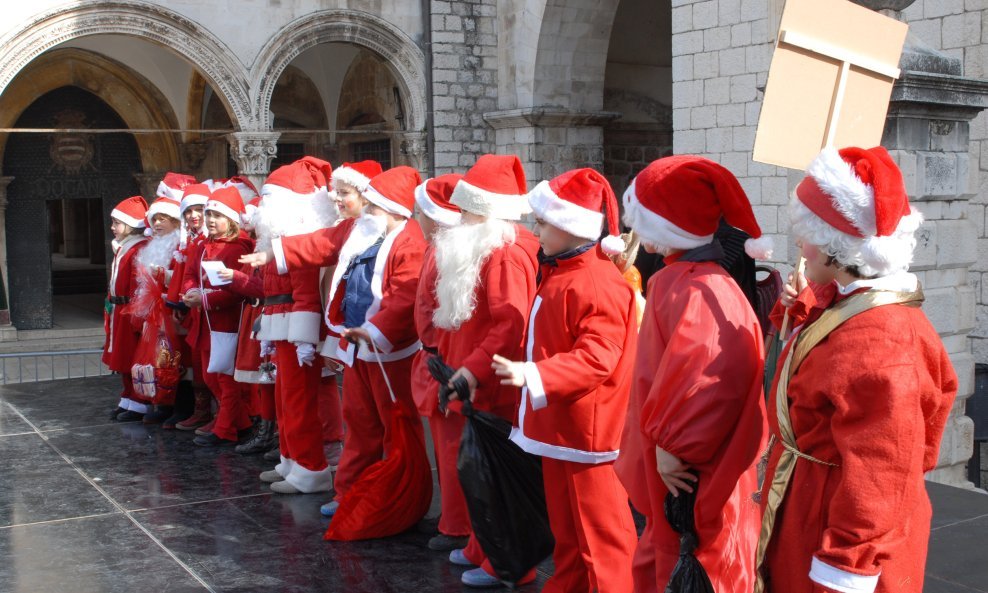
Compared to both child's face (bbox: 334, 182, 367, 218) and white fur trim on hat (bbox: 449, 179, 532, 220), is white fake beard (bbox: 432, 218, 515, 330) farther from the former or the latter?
child's face (bbox: 334, 182, 367, 218)

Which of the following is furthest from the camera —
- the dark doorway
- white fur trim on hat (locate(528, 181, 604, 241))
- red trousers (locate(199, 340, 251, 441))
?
the dark doorway

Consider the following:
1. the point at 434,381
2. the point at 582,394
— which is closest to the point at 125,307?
the point at 434,381

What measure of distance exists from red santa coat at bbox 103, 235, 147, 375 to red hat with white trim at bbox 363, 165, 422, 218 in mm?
3137

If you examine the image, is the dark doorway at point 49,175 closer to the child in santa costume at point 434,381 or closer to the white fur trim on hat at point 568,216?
the child in santa costume at point 434,381

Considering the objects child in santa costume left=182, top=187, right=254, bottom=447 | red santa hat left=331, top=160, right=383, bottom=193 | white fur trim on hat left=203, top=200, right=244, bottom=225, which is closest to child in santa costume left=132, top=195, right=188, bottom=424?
child in santa costume left=182, top=187, right=254, bottom=447

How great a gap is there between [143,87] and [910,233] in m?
16.3

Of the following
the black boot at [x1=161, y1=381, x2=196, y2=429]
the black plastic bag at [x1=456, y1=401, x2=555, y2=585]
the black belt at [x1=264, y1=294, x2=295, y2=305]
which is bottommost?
the black boot at [x1=161, y1=381, x2=196, y2=429]

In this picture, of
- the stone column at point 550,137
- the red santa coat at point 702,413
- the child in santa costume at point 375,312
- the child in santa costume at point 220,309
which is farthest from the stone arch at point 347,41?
the red santa coat at point 702,413

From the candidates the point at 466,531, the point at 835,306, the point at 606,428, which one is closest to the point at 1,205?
the point at 466,531

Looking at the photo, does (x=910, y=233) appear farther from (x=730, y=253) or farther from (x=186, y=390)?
(x=186, y=390)

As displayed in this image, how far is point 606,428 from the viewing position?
3730mm

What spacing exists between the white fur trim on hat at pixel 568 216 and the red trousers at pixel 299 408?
241 cm

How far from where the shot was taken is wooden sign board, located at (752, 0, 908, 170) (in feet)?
11.1

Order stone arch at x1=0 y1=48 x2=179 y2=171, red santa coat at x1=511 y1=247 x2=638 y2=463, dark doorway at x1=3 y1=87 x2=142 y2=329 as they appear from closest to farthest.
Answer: red santa coat at x1=511 y1=247 x2=638 y2=463 → stone arch at x1=0 y1=48 x2=179 y2=171 → dark doorway at x1=3 y1=87 x2=142 y2=329
